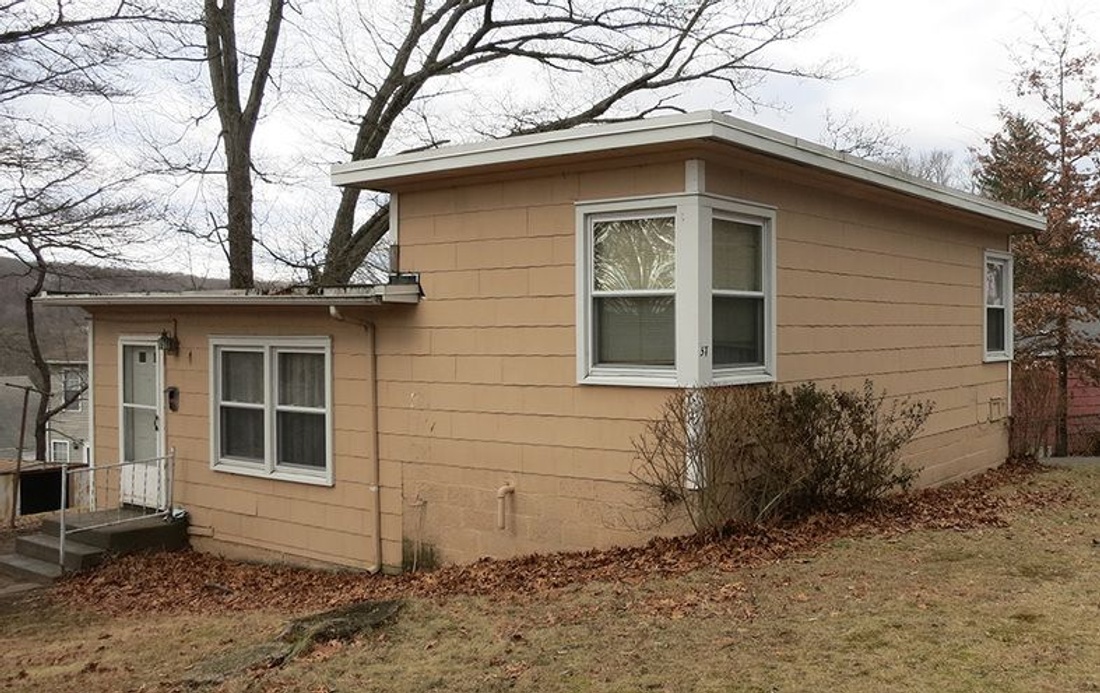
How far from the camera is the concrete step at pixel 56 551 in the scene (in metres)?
9.15

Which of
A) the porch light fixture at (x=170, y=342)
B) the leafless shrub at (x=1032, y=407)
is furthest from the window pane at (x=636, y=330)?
the leafless shrub at (x=1032, y=407)

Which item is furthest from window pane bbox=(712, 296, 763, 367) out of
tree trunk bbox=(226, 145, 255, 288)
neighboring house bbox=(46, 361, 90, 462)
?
neighboring house bbox=(46, 361, 90, 462)

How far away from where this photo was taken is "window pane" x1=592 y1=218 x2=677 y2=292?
22.2ft

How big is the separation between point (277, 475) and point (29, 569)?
2757 mm

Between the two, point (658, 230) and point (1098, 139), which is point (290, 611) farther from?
point (1098, 139)

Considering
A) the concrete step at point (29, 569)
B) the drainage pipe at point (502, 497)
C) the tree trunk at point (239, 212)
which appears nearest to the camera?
the drainage pipe at point (502, 497)

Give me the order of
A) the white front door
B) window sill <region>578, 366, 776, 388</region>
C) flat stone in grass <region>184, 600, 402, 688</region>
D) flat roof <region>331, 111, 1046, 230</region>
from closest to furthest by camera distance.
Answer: flat stone in grass <region>184, 600, 402, 688</region> < flat roof <region>331, 111, 1046, 230</region> < window sill <region>578, 366, 776, 388</region> < the white front door

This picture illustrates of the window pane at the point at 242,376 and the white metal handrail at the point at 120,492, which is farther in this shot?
the white metal handrail at the point at 120,492

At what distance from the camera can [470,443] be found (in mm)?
7719

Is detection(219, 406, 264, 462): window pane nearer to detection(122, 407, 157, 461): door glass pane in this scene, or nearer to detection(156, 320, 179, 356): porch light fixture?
detection(156, 320, 179, 356): porch light fixture

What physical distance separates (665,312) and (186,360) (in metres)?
5.63

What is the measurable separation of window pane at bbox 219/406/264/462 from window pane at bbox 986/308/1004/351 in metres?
8.63

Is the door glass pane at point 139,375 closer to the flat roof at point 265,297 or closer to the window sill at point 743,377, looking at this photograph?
the flat roof at point 265,297

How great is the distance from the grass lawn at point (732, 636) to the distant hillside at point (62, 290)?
12896 millimetres
